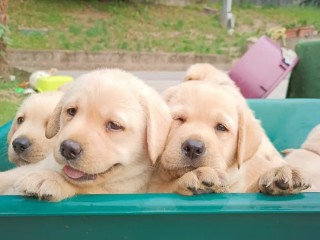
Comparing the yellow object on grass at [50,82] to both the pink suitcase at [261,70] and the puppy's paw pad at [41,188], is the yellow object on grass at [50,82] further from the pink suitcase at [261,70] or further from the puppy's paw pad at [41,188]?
the puppy's paw pad at [41,188]

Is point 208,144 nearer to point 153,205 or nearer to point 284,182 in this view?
point 284,182

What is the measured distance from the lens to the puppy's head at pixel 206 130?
233 cm

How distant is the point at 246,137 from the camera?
256cm

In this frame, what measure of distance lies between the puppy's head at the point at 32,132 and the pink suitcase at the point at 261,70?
234 cm

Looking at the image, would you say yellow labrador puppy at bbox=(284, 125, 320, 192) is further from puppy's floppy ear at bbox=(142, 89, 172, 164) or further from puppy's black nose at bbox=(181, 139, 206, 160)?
puppy's floppy ear at bbox=(142, 89, 172, 164)

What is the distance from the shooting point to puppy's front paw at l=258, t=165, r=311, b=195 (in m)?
1.94

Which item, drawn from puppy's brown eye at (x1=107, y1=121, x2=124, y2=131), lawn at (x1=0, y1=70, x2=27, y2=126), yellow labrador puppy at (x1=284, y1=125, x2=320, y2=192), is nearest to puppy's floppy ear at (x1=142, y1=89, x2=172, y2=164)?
puppy's brown eye at (x1=107, y1=121, x2=124, y2=131)

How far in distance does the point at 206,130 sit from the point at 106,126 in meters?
0.49

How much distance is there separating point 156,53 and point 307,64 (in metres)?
7.60

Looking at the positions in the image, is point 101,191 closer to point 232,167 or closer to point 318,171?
point 232,167

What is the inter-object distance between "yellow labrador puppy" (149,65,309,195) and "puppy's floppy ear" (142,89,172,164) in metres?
0.08

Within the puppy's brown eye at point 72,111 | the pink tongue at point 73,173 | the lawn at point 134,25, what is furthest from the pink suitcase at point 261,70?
the lawn at point 134,25

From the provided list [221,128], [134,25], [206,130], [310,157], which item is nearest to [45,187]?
[206,130]

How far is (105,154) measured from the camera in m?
2.04
